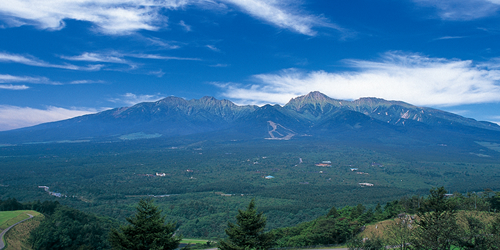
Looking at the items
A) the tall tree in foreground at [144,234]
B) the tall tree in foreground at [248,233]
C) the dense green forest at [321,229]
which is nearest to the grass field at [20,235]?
the dense green forest at [321,229]

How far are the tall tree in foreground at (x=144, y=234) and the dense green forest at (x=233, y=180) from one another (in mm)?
32697

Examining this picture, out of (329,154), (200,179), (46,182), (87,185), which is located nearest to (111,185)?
(87,185)

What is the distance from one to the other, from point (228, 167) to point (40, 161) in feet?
251

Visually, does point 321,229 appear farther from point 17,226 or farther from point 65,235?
point 17,226

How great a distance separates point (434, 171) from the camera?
9644 cm

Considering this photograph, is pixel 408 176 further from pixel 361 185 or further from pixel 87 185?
pixel 87 185

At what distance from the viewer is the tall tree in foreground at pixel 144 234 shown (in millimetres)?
12750

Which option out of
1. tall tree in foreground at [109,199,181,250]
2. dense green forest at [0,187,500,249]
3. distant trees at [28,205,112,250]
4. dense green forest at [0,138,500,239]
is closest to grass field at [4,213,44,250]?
distant trees at [28,205,112,250]

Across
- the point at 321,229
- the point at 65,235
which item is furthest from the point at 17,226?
the point at 321,229

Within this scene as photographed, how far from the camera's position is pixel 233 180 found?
84312mm

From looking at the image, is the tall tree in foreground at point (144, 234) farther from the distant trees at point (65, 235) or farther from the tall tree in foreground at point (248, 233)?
the distant trees at point (65, 235)

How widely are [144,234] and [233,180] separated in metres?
72.2

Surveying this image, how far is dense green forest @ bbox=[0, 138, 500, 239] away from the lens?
55125 millimetres

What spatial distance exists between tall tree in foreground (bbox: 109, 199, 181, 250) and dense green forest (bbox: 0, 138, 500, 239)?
32.7 metres
